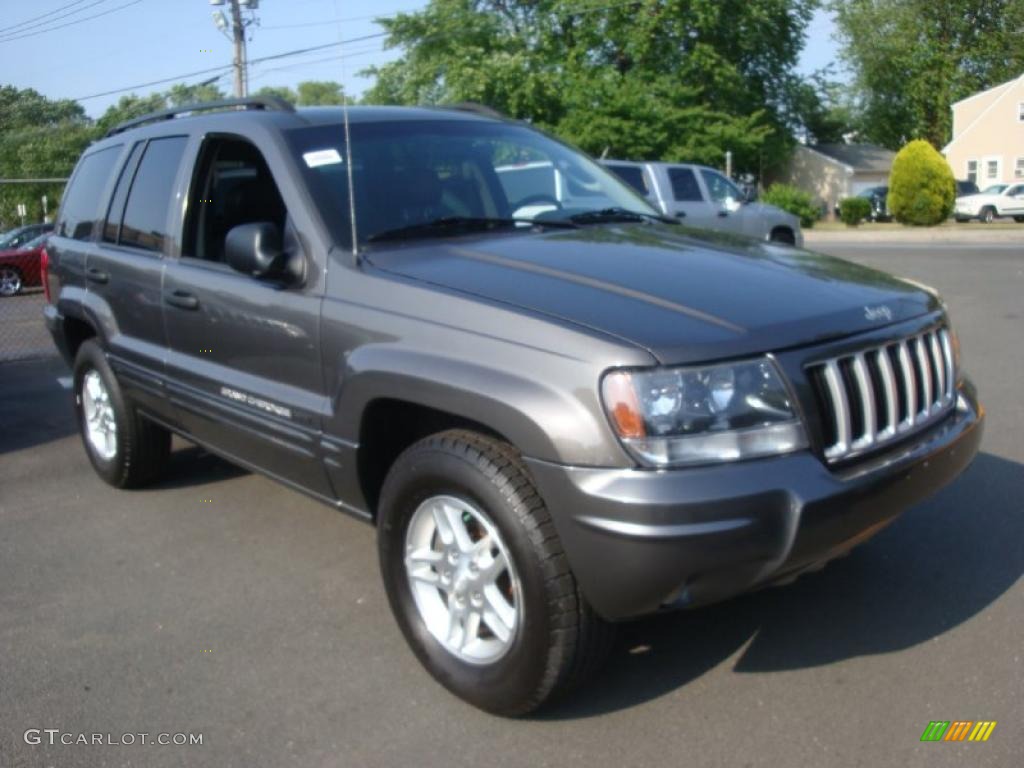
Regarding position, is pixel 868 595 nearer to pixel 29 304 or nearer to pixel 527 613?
pixel 527 613

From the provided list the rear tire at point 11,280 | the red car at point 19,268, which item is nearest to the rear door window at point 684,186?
the red car at point 19,268

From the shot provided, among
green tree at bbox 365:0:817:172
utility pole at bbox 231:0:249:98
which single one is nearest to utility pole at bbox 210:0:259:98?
utility pole at bbox 231:0:249:98

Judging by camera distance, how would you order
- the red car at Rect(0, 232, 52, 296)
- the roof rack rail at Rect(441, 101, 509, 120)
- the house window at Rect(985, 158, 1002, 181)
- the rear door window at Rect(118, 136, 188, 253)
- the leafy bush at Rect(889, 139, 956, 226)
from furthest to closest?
the house window at Rect(985, 158, 1002, 181)
the leafy bush at Rect(889, 139, 956, 226)
the red car at Rect(0, 232, 52, 296)
the roof rack rail at Rect(441, 101, 509, 120)
the rear door window at Rect(118, 136, 188, 253)

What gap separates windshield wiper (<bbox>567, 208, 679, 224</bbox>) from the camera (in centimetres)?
424

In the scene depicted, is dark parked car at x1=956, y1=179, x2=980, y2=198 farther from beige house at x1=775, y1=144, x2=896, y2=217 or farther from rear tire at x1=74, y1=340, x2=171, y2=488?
rear tire at x1=74, y1=340, x2=171, y2=488

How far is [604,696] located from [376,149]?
2243 mm

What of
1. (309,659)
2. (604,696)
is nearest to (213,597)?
(309,659)

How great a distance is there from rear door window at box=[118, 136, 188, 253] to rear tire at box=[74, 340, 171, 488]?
29.3 inches

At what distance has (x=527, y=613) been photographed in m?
2.90

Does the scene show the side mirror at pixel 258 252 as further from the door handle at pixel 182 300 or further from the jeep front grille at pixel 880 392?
the jeep front grille at pixel 880 392

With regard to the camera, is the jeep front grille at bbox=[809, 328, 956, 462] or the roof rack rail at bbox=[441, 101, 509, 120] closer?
Result: the jeep front grille at bbox=[809, 328, 956, 462]

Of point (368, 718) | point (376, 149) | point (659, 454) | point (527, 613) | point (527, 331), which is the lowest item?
point (368, 718)

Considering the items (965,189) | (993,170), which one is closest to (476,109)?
(965,189)

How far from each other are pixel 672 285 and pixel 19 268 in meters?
21.3
